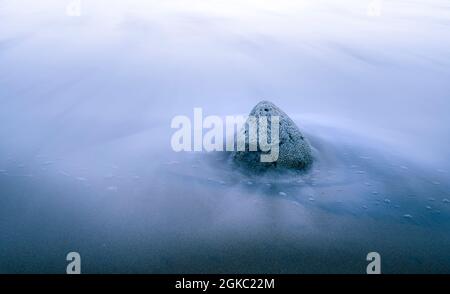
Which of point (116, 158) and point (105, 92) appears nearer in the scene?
point (116, 158)

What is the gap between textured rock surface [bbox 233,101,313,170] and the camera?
12.8ft

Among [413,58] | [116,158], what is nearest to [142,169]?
[116,158]

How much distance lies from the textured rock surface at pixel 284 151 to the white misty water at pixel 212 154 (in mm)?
116

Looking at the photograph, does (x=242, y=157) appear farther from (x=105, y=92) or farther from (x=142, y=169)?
(x=105, y=92)

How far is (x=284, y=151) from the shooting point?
3910 millimetres

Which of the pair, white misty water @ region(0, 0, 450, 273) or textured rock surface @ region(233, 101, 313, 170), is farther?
textured rock surface @ region(233, 101, 313, 170)

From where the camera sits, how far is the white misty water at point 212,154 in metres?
3.10

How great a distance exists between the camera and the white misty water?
3098 millimetres

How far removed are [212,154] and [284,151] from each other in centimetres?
79

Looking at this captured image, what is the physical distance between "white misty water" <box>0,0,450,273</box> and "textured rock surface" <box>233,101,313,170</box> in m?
0.12

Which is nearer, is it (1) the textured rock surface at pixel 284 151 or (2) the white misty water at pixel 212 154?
(2) the white misty water at pixel 212 154
